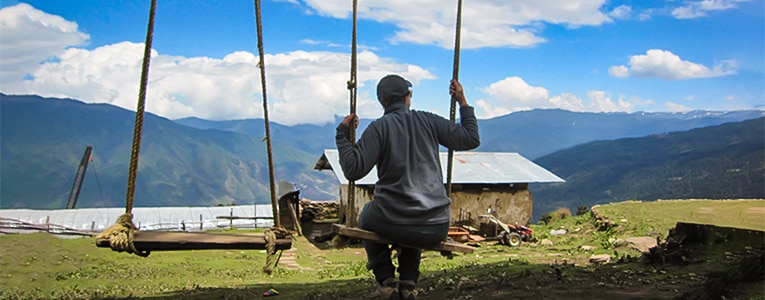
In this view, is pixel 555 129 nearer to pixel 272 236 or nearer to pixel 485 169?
pixel 485 169

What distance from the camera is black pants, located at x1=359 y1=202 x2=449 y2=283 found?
14.7ft

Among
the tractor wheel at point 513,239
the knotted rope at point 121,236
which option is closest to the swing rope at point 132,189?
the knotted rope at point 121,236

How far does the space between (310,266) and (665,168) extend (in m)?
56.8

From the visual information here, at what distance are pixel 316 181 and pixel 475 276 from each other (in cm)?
17205

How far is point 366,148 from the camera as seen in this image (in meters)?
4.43

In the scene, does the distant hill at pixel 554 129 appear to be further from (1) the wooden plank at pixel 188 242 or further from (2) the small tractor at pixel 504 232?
(1) the wooden plank at pixel 188 242

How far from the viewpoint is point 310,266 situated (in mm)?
14477

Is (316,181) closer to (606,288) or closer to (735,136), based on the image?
(735,136)

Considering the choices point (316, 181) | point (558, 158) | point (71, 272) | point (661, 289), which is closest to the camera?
point (661, 289)

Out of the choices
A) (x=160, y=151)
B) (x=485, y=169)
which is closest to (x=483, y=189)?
(x=485, y=169)

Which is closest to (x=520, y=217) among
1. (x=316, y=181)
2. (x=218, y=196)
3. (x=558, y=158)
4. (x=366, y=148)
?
(x=366, y=148)

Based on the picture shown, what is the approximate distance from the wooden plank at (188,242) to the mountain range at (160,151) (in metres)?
122

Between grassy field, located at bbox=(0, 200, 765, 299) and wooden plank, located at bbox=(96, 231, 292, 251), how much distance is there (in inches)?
91.7

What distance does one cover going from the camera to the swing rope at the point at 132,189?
14.6 feet
